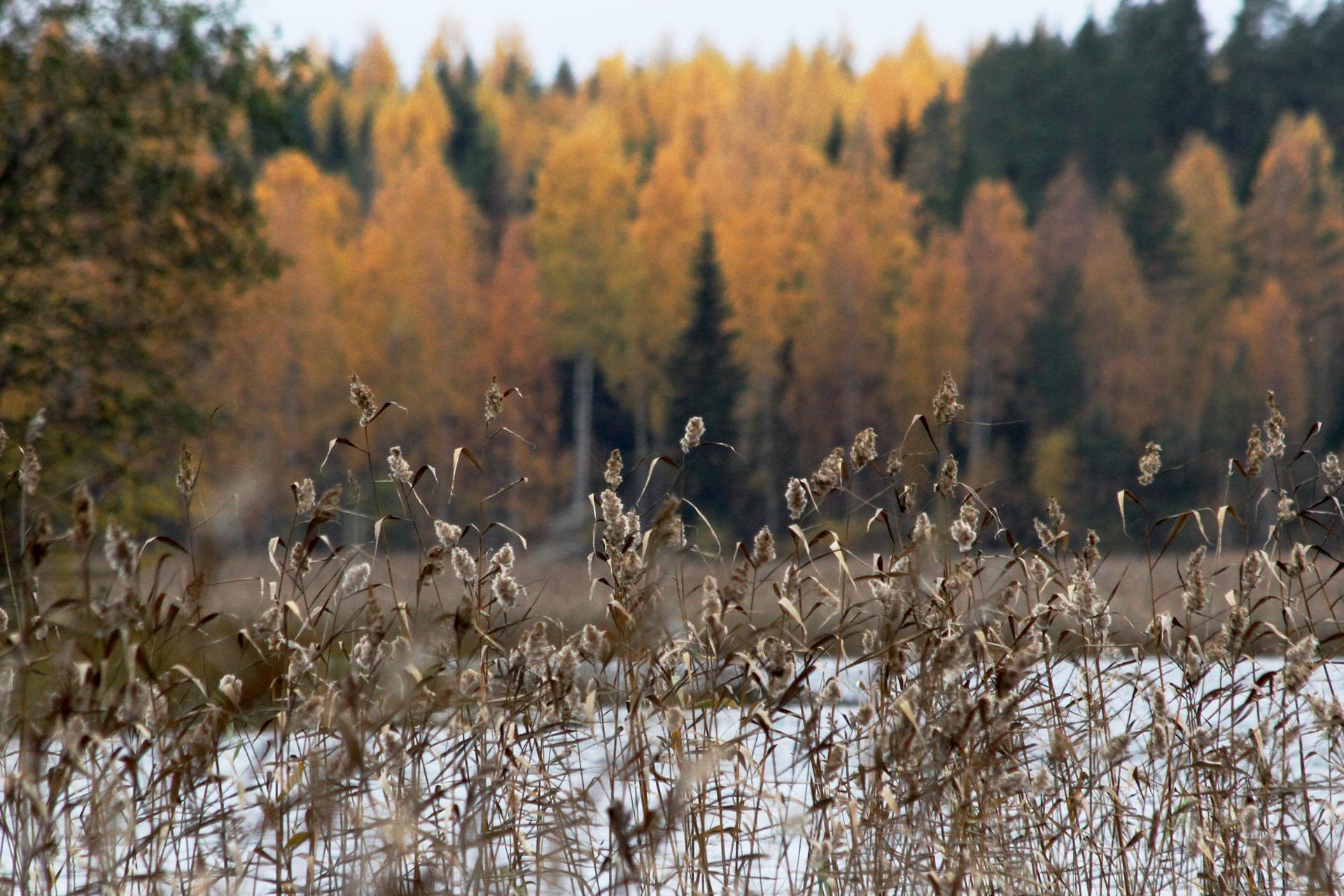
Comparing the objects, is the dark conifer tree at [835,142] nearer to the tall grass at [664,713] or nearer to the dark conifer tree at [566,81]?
the dark conifer tree at [566,81]

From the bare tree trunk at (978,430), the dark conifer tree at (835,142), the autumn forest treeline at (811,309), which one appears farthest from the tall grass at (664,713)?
the dark conifer tree at (835,142)

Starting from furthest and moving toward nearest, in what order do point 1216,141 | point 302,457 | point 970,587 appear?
1. point 1216,141
2. point 302,457
3. point 970,587

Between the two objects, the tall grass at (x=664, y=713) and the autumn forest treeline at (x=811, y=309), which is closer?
the tall grass at (x=664, y=713)

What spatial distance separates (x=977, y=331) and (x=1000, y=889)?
32449 millimetres

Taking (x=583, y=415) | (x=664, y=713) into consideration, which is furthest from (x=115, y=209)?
(x=583, y=415)

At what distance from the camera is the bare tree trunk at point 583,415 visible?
113 ft

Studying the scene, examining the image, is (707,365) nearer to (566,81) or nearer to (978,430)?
(978,430)

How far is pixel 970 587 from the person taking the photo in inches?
90.7

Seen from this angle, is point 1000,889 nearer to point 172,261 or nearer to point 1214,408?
point 172,261

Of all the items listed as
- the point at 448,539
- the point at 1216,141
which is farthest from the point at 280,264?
the point at 1216,141

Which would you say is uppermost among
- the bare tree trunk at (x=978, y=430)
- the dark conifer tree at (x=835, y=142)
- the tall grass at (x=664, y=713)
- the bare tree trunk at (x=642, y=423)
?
the dark conifer tree at (x=835, y=142)

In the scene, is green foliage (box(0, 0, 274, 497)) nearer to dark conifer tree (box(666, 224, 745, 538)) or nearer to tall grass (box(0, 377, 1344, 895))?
tall grass (box(0, 377, 1344, 895))

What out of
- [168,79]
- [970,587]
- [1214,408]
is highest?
[1214,408]

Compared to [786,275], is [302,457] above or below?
below
